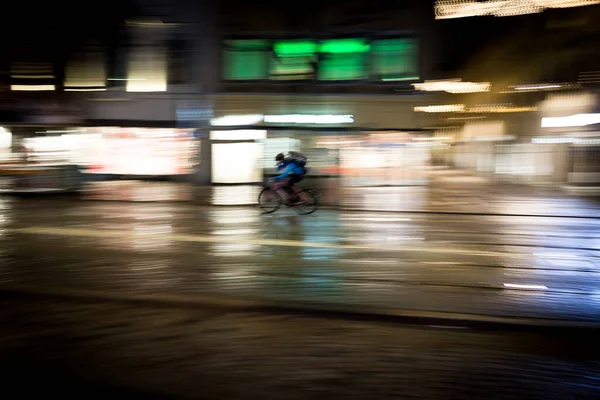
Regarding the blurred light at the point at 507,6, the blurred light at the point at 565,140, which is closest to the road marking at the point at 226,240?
the blurred light at the point at 507,6

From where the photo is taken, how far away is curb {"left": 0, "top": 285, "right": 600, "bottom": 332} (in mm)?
6430

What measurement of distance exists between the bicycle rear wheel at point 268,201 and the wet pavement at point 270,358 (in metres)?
10.0

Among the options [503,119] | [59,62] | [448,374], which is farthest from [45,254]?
[503,119]

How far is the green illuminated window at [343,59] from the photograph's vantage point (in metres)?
27.1

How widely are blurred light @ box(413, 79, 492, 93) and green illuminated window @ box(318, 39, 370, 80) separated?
8.60 feet

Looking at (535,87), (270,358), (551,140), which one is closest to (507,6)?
(535,87)

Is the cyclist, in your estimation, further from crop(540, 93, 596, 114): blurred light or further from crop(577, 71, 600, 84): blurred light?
crop(540, 93, 596, 114): blurred light

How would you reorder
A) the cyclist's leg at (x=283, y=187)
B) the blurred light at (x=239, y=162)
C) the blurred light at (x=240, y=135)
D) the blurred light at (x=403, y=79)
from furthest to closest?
the blurred light at (x=403, y=79), the blurred light at (x=240, y=135), the blurred light at (x=239, y=162), the cyclist's leg at (x=283, y=187)

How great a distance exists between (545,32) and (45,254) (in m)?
16.4

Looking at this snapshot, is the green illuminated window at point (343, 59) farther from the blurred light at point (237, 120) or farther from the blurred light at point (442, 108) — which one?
the blurred light at point (237, 120)

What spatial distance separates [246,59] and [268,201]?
12.6 m

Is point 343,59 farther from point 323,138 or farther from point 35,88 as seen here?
point 35,88

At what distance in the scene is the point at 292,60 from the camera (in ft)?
90.7

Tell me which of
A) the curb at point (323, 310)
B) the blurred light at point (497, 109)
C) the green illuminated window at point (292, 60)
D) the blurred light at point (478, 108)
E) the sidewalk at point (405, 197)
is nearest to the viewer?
the curb at point (323, 310)
